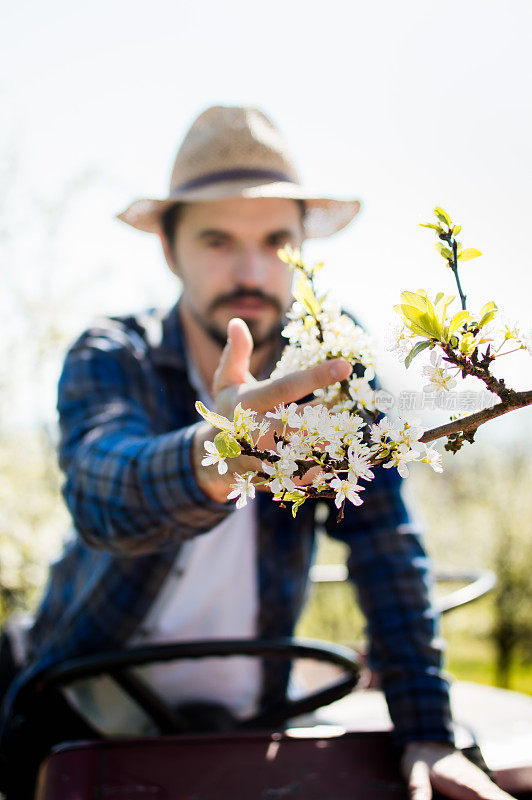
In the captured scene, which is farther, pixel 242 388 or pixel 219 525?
pixel 219 525

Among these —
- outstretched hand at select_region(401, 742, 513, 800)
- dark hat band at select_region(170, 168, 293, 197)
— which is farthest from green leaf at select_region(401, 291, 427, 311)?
dark hat band at select_region(170, 168, 293, 197)

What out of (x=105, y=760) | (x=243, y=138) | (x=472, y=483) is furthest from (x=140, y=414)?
(x=472, y=483)

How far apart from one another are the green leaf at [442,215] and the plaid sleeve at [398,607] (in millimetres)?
1279

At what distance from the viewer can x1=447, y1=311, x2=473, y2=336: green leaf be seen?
2.69 ft

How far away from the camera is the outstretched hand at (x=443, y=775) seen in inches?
53.9

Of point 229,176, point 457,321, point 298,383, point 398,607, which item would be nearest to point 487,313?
point 457,321

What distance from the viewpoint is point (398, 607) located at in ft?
6.76

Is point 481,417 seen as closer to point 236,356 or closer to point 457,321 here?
point 457,321

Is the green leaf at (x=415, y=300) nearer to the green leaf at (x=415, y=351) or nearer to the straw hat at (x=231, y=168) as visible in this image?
the green leaf at (x=415, y=351)

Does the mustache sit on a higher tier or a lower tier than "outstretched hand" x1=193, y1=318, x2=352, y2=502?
higher

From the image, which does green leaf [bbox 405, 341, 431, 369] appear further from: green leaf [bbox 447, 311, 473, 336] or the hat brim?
the hat brim

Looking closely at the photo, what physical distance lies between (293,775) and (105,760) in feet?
1.31

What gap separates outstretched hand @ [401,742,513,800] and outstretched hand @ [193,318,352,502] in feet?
2.49

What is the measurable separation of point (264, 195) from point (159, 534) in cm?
124
